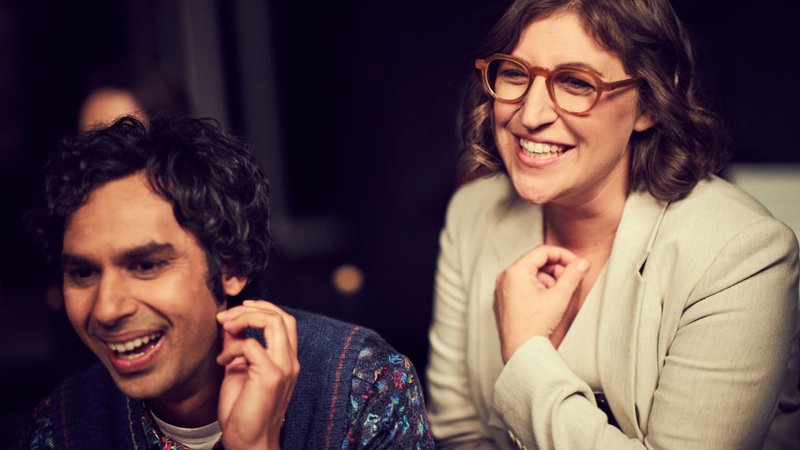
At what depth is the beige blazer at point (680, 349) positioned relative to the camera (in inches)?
67.1

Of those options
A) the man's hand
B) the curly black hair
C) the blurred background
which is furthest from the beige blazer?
the blurred background

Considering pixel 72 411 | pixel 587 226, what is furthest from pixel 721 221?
pixel 72 411

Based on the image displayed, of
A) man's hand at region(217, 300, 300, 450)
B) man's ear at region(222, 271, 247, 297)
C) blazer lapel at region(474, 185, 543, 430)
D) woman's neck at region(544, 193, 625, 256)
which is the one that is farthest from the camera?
blazer lapel at region(474, 185, 543, 430)

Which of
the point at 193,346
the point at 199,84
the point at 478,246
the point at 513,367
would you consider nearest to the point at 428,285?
the point at 199,84

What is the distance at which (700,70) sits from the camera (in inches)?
78.3

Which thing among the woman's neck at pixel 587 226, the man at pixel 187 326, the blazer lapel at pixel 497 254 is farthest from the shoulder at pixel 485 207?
the man at pixel 187 326

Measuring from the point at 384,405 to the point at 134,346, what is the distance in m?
0.53

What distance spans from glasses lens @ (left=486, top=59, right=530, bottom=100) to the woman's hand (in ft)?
1.27

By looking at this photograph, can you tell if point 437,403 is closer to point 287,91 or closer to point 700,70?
point 700,70

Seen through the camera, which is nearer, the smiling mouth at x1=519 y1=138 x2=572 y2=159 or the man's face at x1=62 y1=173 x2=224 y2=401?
the man's face at x1=62 y1=173 x2=224 y2=401

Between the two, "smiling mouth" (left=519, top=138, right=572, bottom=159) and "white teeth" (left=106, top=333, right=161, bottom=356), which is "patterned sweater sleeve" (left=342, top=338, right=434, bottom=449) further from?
"smiling mouth" (left=519, top=138, right=572, bottom=159)

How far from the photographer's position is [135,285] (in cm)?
151

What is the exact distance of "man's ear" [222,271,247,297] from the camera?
1673mm

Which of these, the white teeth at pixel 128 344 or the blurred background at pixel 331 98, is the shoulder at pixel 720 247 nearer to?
the white teeth at pixel 128 344
